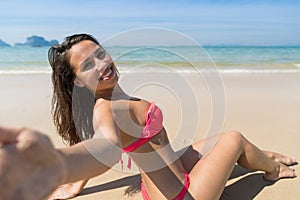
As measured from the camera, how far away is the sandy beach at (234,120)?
104 inches

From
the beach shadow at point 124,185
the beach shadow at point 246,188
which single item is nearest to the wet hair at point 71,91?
the beach shadow at point 124,185

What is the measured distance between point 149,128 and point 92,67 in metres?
0.47

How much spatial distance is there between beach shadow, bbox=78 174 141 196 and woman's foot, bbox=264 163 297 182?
94cm

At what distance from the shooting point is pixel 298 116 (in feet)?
14.9

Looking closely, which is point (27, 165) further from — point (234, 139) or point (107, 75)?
point (234, 139)

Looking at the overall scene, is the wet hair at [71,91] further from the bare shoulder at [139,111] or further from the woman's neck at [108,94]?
the bare shoulder at [139,111]

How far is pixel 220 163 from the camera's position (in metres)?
2.22

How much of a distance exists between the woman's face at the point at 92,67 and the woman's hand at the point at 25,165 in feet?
4.13

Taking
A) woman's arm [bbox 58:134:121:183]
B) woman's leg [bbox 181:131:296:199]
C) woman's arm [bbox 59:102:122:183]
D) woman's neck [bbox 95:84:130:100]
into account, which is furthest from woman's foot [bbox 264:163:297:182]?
woman's arm [bbox 58:134:121:183]

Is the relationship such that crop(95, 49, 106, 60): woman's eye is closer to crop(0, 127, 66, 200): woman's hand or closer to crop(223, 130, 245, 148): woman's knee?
crop(223, 130, 245, 148): woman's knee

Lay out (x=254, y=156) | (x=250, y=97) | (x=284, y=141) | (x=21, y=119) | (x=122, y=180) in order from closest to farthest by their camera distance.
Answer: (x=254, y=156) < (x=122, y=180) < (x=284, y=141) < (x=21, y=119) < (x=250, y=97)

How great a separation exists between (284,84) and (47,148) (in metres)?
7.43

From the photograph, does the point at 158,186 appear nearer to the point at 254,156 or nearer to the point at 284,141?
the point at 254,156

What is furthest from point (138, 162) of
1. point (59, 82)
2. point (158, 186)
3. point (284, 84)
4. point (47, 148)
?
point (284, 84)
